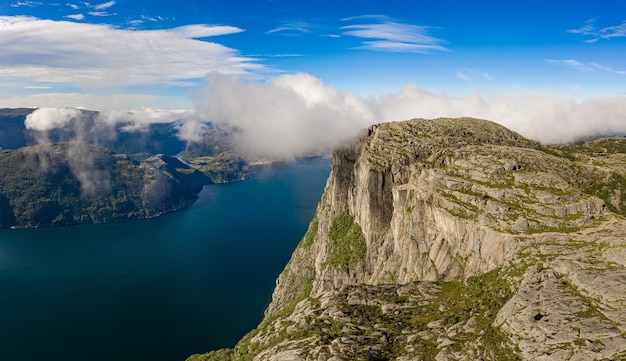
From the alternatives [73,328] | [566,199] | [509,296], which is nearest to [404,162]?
[566,199]

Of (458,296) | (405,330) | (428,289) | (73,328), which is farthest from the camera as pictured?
(73,328)

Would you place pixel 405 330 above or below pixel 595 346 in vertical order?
below

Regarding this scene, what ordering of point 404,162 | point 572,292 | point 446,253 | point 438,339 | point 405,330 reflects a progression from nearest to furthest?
point 572,292
point 438,339
point 405,330
point 446,253
point 404,162

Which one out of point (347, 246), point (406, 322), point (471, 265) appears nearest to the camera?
point (406, 322)

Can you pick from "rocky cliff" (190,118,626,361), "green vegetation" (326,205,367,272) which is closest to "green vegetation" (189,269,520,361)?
"rocky cliff" (190,118,626,361)

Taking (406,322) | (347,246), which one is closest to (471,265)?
(406,322)

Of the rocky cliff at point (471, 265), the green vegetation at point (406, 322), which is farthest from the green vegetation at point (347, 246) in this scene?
the green vegetation at point (406, 322)

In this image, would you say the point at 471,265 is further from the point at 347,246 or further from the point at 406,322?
the point at 347,246

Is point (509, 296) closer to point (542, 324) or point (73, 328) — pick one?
point (542, 324)
